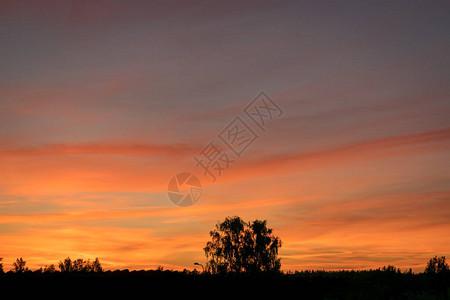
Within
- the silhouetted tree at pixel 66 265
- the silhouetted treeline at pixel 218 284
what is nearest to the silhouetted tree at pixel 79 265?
the silhouetted tree at pixel 66 265

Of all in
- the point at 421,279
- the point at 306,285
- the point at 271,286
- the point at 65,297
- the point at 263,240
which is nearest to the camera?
the point at 65,297

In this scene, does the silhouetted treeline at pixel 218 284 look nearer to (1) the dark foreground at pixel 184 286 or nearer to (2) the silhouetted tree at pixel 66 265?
(1) the dark foreground at pixel 184 286

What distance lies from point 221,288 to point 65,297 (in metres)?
7.04

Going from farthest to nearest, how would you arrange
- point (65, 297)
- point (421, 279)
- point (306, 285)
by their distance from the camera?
point (421, 279)
point (306, 285)
point (65, 297)

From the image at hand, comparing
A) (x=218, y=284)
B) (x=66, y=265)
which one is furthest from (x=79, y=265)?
(x=218, y=284)

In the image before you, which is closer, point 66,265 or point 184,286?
point 184,286

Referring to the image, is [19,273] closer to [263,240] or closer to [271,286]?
[271,286]

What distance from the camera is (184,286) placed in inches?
865

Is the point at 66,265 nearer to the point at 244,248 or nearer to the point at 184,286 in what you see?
the point at 244,248

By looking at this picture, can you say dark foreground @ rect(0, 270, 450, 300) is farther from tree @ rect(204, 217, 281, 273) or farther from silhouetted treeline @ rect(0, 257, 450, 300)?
tree @ rect(204, 217, 281, 273)

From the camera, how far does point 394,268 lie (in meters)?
38.2

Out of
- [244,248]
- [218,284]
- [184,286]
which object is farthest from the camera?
[244,248]

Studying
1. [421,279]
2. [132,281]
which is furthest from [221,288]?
[421,279]

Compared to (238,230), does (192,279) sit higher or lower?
lower
